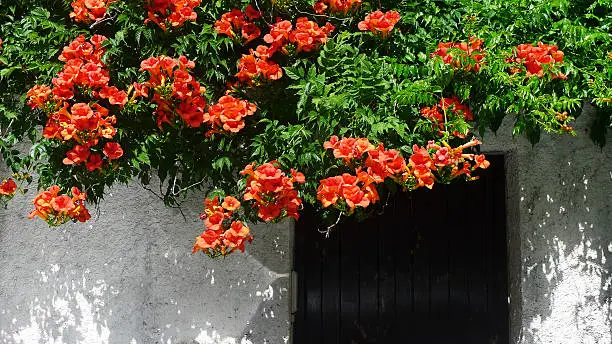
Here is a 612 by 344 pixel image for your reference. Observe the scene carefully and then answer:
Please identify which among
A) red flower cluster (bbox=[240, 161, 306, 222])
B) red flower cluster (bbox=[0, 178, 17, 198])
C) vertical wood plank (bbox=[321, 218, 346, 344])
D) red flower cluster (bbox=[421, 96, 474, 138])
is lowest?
vertical wood plank (bbox=[321, 218, 346, 344])

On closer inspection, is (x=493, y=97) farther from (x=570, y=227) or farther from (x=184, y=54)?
(x=184, y=54)

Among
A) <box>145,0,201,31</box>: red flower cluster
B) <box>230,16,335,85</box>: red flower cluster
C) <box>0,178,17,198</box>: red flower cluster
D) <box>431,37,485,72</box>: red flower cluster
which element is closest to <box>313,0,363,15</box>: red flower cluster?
<box>230,16,335,85</box>: red flower cluster

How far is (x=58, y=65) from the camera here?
3539 mm

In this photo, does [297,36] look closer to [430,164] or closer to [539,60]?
[430,164]

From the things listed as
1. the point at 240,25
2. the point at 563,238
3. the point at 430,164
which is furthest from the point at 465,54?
the point at 563,238

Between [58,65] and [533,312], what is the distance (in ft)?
A: 9.29

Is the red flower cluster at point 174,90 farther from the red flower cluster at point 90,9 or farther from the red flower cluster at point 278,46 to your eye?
the red flower cluster at point 90,9

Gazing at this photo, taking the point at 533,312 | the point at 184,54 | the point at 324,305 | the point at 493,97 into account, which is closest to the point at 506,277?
the point at 533,312

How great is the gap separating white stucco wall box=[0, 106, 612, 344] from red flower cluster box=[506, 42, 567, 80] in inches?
31.4

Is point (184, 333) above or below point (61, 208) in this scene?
below

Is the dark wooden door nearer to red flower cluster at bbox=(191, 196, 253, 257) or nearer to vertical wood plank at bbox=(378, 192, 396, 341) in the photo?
vertical wood plank at bbox=(378, 192, 396, 341)

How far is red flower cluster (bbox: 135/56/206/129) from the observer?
3.15 meters

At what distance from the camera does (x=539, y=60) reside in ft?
10.8

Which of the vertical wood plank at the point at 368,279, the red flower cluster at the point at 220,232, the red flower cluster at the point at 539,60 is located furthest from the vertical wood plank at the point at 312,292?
the red flower cluster at the point at 539,60
